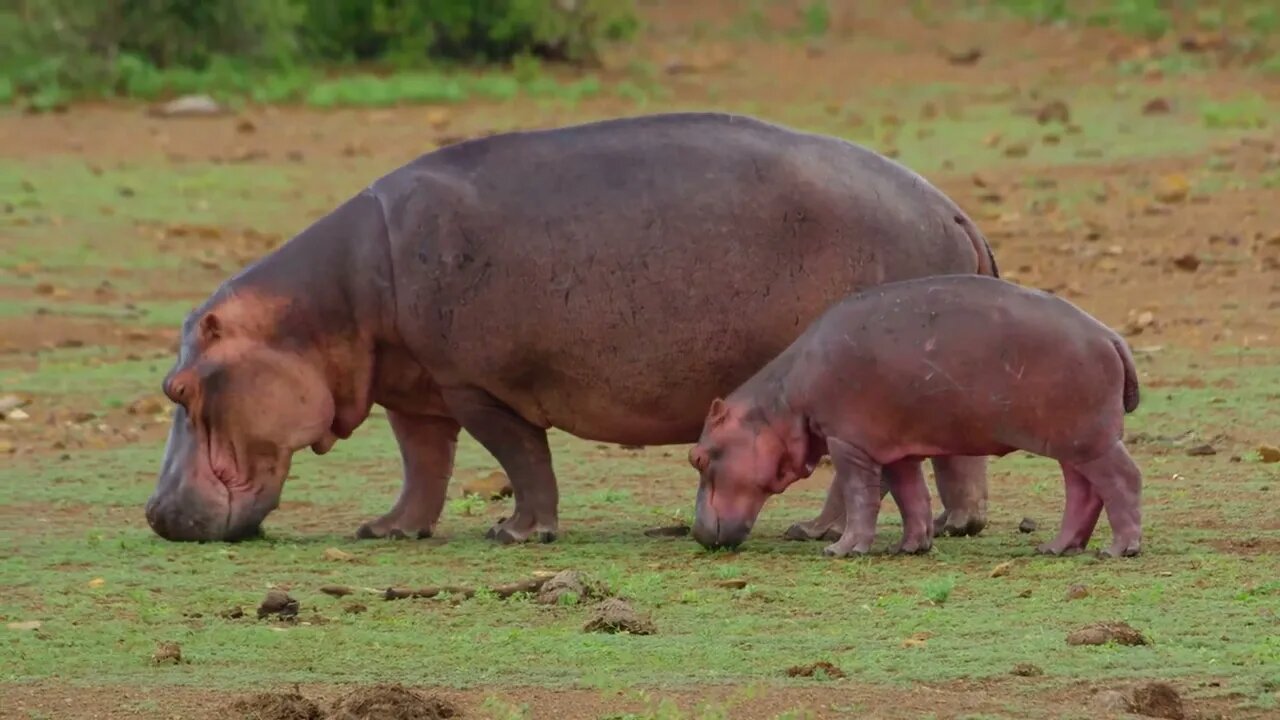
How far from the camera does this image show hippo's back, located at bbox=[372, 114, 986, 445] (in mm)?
8133

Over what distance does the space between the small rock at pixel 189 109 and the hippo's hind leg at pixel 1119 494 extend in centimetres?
1430

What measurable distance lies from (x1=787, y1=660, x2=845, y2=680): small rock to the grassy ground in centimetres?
4

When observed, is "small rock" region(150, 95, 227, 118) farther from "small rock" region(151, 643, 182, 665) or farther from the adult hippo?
"small rock" region(151, 643, 182, 665)

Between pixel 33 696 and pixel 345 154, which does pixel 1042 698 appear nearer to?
pixel 33 696

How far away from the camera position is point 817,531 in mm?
8250

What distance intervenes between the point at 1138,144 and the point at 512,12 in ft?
21.4

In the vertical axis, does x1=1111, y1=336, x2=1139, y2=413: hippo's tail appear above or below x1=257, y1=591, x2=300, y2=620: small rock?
above

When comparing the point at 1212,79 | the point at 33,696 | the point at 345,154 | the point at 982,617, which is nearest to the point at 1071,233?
the point at 345,154

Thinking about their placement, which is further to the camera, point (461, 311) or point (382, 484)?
point (382, 484)

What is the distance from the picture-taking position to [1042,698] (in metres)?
5.69

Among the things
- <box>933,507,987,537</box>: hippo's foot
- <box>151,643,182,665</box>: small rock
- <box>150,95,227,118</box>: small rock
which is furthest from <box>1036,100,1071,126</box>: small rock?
<box>151,643,182,665</box>: small rock

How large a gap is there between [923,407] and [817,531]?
825mm

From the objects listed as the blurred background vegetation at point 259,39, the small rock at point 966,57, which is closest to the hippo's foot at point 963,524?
the blurred background vegetation at point 259,39

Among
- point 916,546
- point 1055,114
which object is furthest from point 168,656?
point 1055,114
